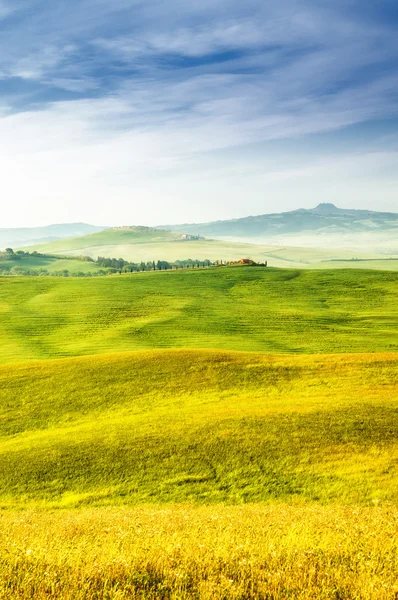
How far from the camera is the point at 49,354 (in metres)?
71.8

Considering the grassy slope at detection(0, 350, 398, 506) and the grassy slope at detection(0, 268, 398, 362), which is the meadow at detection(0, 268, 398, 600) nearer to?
the grassy slope at detection(0, 350, 398, 506)

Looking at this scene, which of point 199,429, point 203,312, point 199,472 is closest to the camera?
point 199,472

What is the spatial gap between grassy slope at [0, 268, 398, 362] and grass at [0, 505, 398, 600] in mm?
59917

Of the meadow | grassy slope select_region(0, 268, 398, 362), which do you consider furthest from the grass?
grassy slope select_region(0, 268, 398, 362)

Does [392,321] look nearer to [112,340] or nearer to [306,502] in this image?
[112,340]

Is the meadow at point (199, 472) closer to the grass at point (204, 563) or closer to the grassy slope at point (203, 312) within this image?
Answer: the grass at point (204, 563)

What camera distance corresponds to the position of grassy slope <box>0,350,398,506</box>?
26.2 m

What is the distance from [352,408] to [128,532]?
25317 millimetres

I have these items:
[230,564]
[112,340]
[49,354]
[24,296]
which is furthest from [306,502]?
[24,296]

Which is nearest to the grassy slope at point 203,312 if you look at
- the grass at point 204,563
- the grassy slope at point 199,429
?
the grassy slope at point 199,429

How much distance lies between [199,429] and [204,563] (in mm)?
22935

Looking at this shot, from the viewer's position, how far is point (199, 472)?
27.4m

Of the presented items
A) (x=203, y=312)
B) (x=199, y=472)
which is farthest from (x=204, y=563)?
(x=203, y=312)

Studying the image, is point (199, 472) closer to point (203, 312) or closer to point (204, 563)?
point (204, 563)
